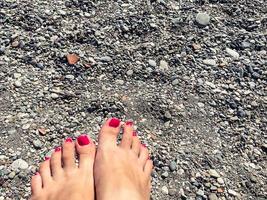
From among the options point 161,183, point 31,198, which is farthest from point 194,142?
point 31,198

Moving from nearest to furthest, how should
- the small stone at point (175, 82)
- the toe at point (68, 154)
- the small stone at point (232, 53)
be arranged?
1. the toe at point (68, 154)
2. the small stone at point (175, 82)
3. the small stone at point (232, 53)

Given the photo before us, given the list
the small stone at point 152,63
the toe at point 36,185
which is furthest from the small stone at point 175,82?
the toe at point 36,185

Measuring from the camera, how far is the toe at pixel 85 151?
228 cm

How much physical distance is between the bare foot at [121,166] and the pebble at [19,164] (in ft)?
1.16

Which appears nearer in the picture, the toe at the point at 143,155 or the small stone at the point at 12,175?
the small stone at the point at 12,175

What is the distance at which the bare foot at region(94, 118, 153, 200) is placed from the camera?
7.21 feet

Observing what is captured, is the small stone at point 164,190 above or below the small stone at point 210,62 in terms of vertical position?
below

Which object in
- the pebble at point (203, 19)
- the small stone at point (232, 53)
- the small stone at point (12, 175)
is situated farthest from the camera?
A: the pebble at point (203, 19)

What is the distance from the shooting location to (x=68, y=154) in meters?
2.27

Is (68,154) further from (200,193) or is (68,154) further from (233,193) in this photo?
(233,193)

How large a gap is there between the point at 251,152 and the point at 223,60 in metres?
0.57

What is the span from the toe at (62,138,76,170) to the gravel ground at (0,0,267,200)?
0.06m

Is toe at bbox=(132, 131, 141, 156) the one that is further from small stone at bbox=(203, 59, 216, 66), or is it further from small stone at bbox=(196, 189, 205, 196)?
small stone at bbox=(203, 59, 216, 66)

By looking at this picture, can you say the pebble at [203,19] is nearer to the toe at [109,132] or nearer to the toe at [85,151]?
the toe at [109,132]
